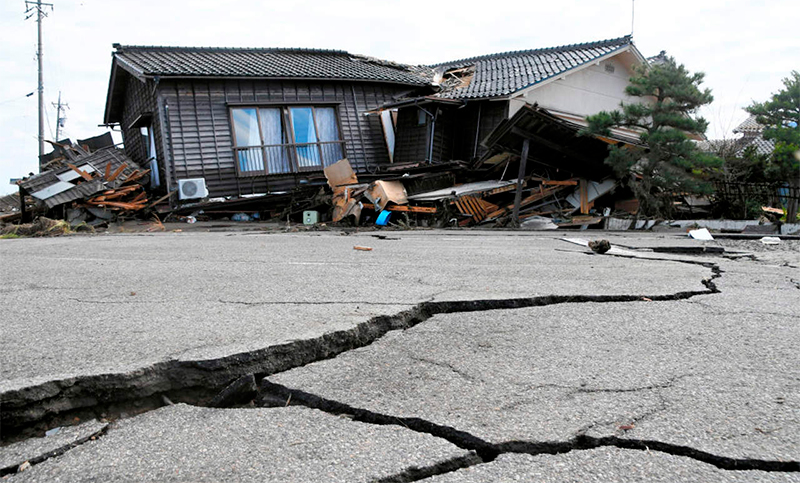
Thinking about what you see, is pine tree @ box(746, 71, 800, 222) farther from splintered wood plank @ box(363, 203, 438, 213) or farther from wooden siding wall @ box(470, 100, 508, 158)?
splintered wood plank @ box(363, 203, 438, 213)

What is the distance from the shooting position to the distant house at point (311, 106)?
14320 mm

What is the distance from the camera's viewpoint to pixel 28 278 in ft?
15.1

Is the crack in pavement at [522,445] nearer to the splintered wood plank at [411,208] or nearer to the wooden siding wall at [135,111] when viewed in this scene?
the splintered wood plank at [411,208]

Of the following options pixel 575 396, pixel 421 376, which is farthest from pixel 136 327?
pixel 575 396

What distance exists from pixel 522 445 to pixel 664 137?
1117 cm

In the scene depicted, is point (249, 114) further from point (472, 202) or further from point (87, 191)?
point (472, 202)

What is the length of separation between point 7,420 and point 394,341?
1555mm

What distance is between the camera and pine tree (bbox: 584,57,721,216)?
11492mm

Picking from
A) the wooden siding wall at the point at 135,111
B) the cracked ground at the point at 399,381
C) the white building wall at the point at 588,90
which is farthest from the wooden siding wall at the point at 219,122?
the cracked ground at the point at 399,381

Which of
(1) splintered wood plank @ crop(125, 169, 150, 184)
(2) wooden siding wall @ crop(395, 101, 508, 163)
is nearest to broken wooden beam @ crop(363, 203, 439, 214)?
(2) wooden siding wall @ crop(395, 101, 508, 163)

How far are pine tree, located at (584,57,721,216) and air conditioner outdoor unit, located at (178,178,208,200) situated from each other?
8.87 m

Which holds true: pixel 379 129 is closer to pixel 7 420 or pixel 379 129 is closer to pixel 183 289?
pixel 183 289

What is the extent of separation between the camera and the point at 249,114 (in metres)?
14.9

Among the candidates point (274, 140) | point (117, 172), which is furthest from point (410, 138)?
point (117, 172)
